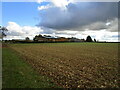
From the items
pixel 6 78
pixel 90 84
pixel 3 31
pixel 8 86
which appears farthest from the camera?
pixel 3 31

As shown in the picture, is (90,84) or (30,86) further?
(90,84)

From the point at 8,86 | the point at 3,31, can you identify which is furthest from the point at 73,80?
the point at 3,31

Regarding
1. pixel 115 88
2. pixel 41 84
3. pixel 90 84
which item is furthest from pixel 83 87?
pixel 41 84

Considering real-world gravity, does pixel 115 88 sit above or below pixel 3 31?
below

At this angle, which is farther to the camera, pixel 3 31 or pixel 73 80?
pixel 3 31

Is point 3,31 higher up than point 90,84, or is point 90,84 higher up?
point 3,31

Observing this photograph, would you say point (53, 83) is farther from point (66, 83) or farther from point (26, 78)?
point (26, 78)

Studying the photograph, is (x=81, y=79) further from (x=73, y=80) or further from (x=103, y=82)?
(x=103, y=82)

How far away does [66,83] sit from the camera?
6773 millimetres

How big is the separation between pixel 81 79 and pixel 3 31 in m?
90.9

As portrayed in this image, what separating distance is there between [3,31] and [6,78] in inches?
3515

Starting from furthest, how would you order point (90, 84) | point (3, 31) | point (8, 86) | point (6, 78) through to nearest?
point (3, 31), point (6, 78), point (90, 84), point (8, 86)

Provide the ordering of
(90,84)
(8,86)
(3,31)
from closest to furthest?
(8,86) → (90,84) → (3,31)

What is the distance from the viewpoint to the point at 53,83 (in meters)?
6.66
